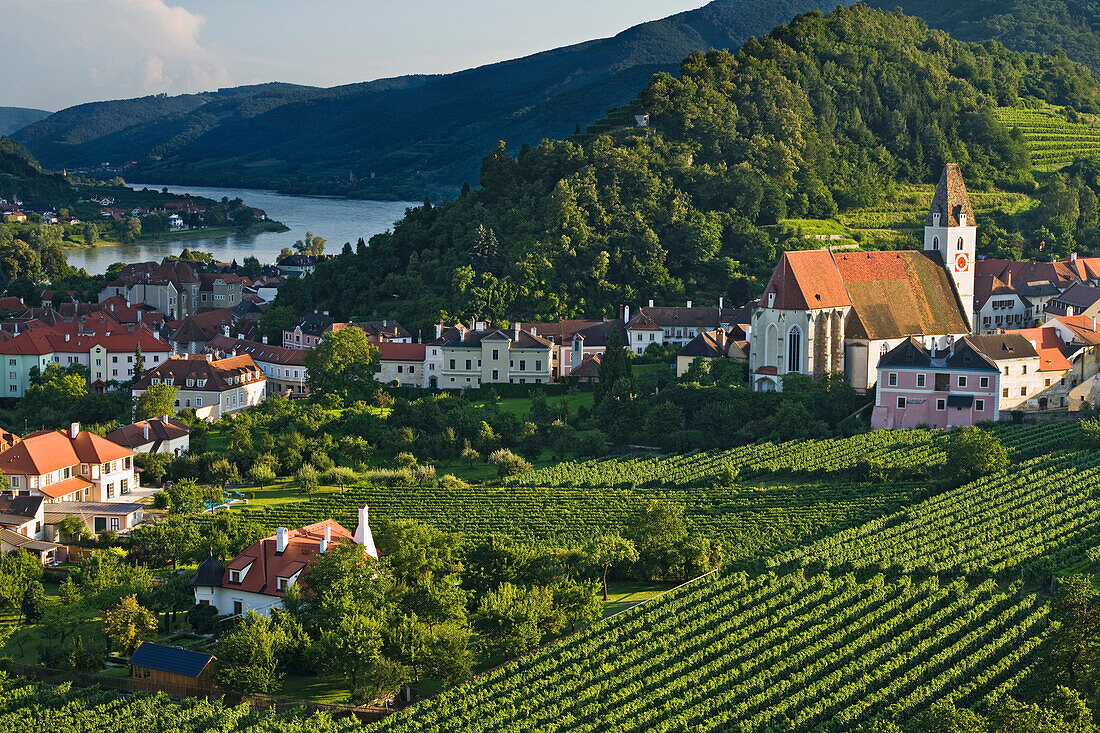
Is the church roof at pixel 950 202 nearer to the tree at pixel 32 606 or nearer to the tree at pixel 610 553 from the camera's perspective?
the tree at pixel 610 553

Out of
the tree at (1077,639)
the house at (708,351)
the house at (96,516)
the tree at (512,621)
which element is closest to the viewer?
the tree at (1077,639)

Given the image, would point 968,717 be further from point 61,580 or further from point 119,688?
point 61,580

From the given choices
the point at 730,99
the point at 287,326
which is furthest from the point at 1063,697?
the point at 730,99

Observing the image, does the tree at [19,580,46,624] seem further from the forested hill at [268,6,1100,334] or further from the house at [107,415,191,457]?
the forested hill at [268,6,1100,334]

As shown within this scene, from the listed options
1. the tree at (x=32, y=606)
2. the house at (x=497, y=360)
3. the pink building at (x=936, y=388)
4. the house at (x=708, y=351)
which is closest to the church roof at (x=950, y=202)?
the house at (x=708, y=351)

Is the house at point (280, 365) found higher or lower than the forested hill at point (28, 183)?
lower

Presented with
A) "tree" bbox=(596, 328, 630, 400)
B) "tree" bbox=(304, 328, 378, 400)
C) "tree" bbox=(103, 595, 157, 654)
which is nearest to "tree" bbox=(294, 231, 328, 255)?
"tree" bbox=(304, 328, 378, 400)

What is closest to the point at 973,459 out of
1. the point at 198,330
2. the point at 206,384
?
the point at 206,384
